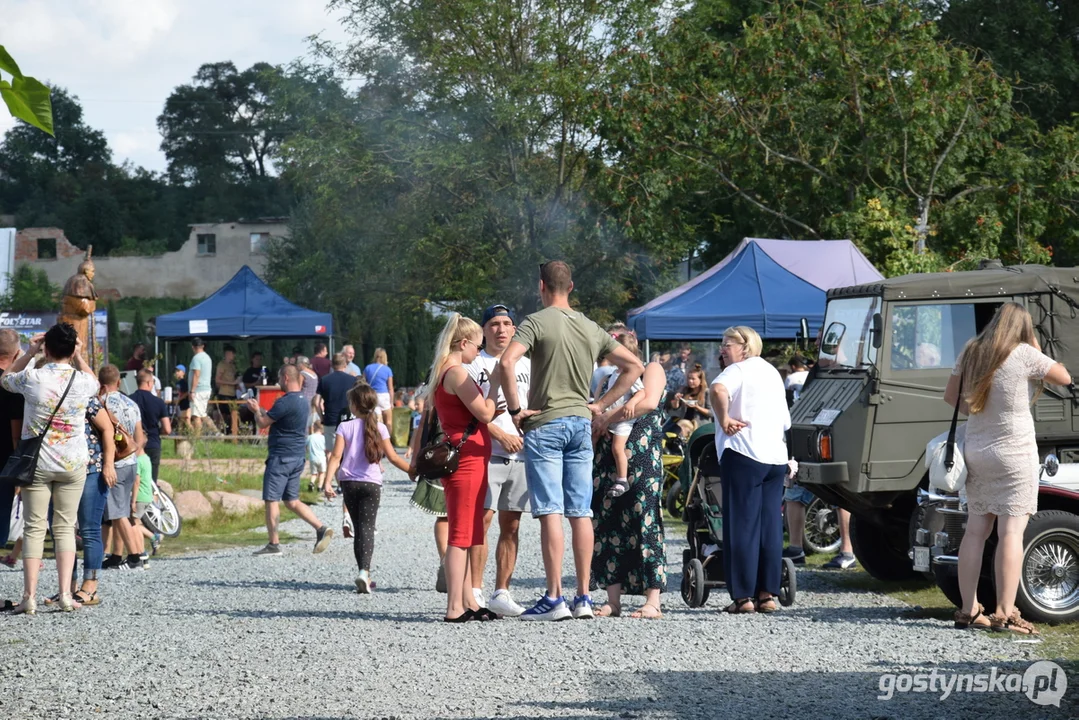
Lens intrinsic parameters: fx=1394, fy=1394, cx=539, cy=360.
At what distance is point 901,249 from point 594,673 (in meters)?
17.1

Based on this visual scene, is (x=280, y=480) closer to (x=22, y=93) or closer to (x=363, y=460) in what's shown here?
(x=363, y=460)

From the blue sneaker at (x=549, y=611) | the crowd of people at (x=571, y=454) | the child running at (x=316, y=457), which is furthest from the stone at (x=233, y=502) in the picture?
the blue sneaker at (x=549, y=611)

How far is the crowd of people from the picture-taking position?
7430mm

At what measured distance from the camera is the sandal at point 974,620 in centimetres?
761

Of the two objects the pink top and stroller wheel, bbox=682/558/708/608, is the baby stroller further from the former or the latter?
the pink top

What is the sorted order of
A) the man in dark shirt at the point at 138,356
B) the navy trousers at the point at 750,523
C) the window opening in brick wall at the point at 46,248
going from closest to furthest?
the navy trousers at the point at 750,523
the man in dark shirt at the point at 138,356
the window opening in brick wall at the point at 46,248

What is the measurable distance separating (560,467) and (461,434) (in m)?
0.60

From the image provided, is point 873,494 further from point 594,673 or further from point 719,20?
point 719,20

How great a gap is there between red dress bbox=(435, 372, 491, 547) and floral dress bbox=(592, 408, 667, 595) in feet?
2.65

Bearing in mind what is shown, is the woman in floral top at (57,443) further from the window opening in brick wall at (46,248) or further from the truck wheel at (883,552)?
the window opening in brick wall at (46,248)

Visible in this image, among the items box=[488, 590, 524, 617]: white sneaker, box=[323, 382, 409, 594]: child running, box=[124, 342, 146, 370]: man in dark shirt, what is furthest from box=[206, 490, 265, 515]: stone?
box=[488, 590, 524, 617]: white sneaker

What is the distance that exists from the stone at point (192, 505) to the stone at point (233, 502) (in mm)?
191

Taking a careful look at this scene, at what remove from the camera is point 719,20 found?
33344 millimetres

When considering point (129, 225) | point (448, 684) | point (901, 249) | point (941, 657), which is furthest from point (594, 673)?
point (129, 225)
